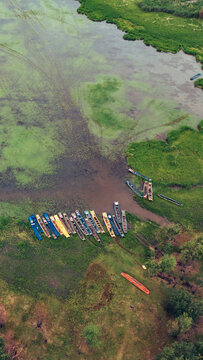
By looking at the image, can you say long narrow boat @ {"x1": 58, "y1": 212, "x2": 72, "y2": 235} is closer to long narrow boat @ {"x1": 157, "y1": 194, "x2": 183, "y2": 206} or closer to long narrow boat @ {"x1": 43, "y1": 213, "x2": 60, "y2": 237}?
long narrow boat @ {"x1": 43, "y1": 213, "x2": 60, "y2": 237}

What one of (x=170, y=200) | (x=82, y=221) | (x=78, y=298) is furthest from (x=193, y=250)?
(x=78, y=298)

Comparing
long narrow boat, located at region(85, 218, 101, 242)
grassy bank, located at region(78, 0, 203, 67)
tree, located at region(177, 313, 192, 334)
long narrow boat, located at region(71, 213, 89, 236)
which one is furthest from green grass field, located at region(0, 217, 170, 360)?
grassy bank, located at region(78, 0, 203, 67)

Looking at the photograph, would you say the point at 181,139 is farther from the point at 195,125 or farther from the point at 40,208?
the point at 40,208

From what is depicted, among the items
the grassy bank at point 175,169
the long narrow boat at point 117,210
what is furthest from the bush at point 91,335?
the grassy bank at point 175,169

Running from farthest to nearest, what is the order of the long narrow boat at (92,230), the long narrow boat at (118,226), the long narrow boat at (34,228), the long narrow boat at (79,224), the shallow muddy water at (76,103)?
the shallow muddy water at (76,103) → the long narrow boat at (118,226) → the long narrow boat at (79,224) → the long narrow boat at (92,230) → the long narrow boat at (34,228)

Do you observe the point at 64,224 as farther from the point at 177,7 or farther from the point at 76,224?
the point at 177,7

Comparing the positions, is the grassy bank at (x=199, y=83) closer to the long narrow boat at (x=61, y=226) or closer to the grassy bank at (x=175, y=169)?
the grassy bank at (x=175, y=169)
